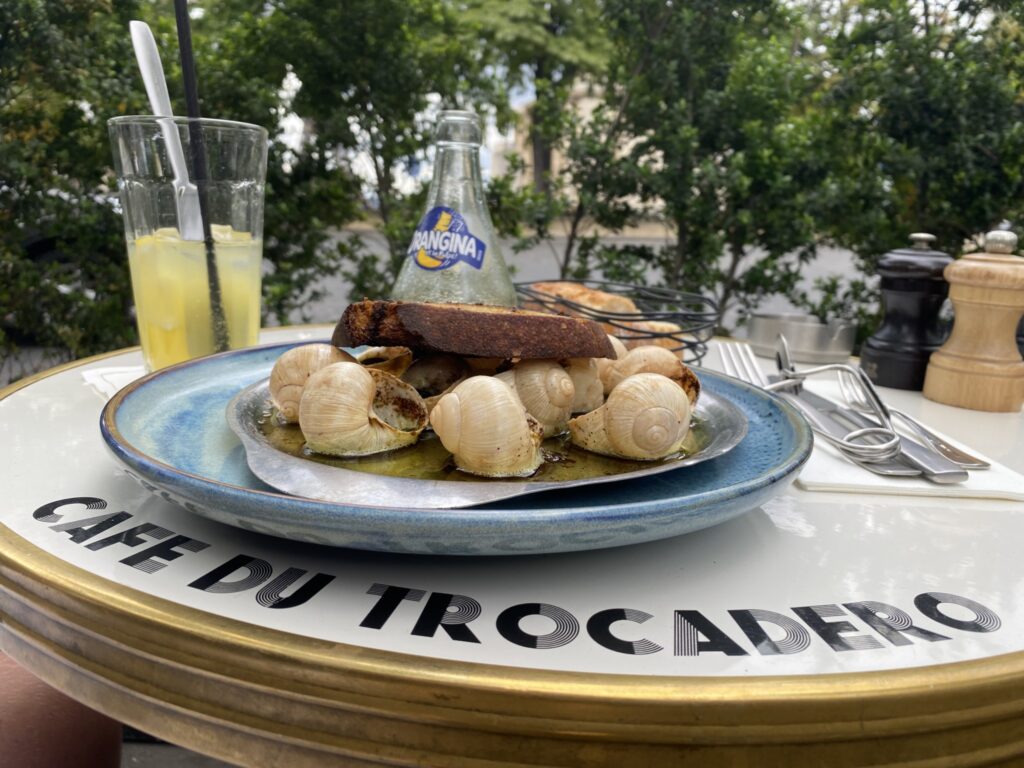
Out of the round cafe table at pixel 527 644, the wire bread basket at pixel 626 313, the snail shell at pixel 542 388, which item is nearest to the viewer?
the round cafe table at pixel 527 644

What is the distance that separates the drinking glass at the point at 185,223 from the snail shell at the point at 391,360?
1.25ft

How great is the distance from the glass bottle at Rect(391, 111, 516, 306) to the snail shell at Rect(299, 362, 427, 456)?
1.59 feet

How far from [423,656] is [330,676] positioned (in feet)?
0.17

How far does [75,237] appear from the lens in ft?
8.53

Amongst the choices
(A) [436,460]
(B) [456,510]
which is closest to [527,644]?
(B) [456,510]

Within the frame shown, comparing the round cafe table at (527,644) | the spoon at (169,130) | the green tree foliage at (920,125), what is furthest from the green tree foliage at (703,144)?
the round cafe table at (527,644)

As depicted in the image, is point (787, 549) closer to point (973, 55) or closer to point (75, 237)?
point (973, 55)

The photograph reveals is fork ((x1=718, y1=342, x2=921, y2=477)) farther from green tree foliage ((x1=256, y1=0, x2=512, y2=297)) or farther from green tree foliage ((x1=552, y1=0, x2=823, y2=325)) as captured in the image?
green tree foliage ((x1=256, y1=0, x2=512, y2=297))

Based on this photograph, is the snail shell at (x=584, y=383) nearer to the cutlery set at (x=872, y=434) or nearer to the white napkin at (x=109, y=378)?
the cutlery set at (x=872, y=434)

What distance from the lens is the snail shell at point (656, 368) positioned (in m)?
0.76

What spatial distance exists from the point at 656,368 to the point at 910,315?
2.34 feet

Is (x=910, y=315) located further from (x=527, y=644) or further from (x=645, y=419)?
(x=527, y=644)

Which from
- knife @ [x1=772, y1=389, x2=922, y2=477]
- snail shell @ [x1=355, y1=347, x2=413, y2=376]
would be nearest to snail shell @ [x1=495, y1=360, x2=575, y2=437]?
snail shell @ [x1=355, y1=347, x2=413, y2=376]

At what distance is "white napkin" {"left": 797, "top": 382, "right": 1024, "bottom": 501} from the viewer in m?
0.76
